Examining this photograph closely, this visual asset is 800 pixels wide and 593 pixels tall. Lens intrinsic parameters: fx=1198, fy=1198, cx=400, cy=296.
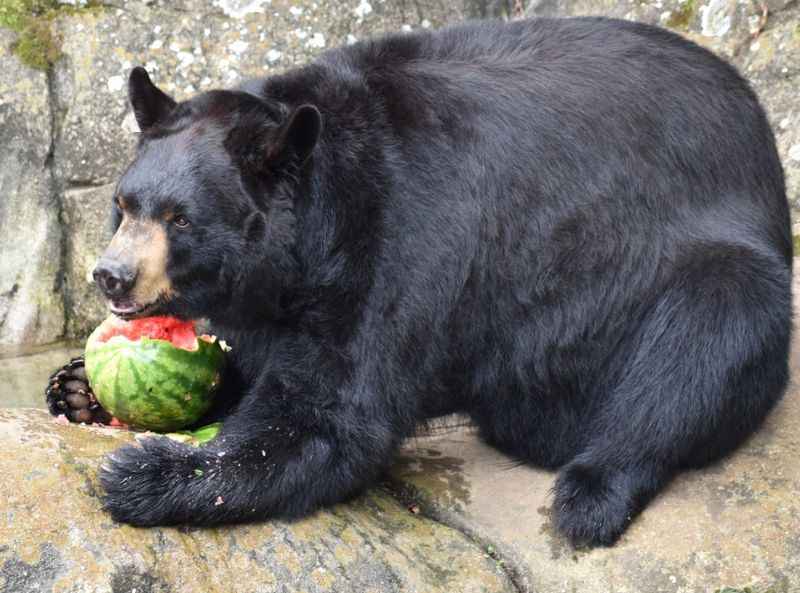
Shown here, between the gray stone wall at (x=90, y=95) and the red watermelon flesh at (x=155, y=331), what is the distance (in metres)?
3.43

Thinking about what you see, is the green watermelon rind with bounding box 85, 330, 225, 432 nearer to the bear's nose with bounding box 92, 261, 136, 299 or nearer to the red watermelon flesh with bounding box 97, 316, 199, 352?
the red watermelon flesh with bounding box 97, 316, 199, 352

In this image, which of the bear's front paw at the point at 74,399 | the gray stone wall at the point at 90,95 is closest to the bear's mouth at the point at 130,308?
the bear's front paw at the point at 74,399

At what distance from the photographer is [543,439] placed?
16.1 ft

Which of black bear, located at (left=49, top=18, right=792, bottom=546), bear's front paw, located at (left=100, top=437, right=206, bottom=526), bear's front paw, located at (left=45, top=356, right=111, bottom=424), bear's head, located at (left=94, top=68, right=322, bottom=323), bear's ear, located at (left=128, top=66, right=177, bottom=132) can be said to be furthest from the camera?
bear's front paw, located at (left=45, top=356, right=111, bottom=424)

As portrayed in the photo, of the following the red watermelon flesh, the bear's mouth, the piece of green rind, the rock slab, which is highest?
the bear's mouth

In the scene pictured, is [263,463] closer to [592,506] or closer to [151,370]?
[151,370]

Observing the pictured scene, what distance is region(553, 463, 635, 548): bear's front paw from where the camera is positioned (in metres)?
4.45

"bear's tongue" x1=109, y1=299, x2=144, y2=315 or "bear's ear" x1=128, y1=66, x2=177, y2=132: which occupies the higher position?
"bear's ear" x1=128, y1=66, x2=177, y2=132

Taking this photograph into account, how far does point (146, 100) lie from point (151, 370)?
1.01 meters

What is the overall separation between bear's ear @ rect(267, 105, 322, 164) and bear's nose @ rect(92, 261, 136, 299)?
0.64 metres

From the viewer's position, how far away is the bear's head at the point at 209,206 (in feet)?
13.3

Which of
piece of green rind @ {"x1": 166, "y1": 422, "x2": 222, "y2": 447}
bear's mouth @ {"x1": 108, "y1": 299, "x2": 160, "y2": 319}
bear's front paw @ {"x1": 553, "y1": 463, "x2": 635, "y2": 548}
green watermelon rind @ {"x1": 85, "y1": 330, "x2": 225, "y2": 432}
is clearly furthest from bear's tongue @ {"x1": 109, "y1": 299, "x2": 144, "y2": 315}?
bear's front paw @ {"x1": 553, "y1": 463, "x2": 635, "y2": 548}

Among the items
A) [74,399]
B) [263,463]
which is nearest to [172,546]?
[263,463]

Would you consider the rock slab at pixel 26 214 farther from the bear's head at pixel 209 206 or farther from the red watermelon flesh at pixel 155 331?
the bear's head at pixel 209 206
